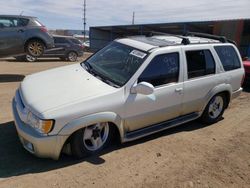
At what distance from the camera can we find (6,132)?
5.39 meters

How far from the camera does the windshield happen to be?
5062 millimetres

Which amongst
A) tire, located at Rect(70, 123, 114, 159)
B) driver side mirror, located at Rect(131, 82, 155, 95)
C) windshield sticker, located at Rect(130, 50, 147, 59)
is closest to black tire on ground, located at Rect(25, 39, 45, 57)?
windshield sticker, located at Rect(130, 50, 147, 59)

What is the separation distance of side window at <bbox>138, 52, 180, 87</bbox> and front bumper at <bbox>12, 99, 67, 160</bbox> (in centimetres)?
160

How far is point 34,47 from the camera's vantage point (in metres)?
11.6

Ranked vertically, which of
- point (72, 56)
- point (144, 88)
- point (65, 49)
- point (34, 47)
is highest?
point (144, 88)

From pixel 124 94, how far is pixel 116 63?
0.81 m

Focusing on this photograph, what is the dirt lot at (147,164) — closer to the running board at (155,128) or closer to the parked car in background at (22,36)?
the running board at (155,128)

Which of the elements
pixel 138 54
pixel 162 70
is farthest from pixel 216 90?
pixel 138 54

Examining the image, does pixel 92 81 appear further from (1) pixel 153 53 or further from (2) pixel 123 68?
(1) pixel 153 53

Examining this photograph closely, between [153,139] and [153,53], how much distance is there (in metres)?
1.48

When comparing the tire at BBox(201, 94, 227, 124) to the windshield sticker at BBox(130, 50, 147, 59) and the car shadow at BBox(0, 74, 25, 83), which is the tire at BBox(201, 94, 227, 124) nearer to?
the windshield sticker at BBox(130, 50, 147, 59)

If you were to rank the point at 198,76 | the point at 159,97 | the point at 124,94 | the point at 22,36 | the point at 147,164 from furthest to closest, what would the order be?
the point at 22,36, the point at 198,76, the point at 159,97, the point at 124,94, the point at 147,164

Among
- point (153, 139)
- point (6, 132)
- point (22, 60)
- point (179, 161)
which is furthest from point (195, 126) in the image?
point (22, 60)

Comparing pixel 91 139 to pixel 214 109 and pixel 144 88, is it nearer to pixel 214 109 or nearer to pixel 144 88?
pixel 144 88
